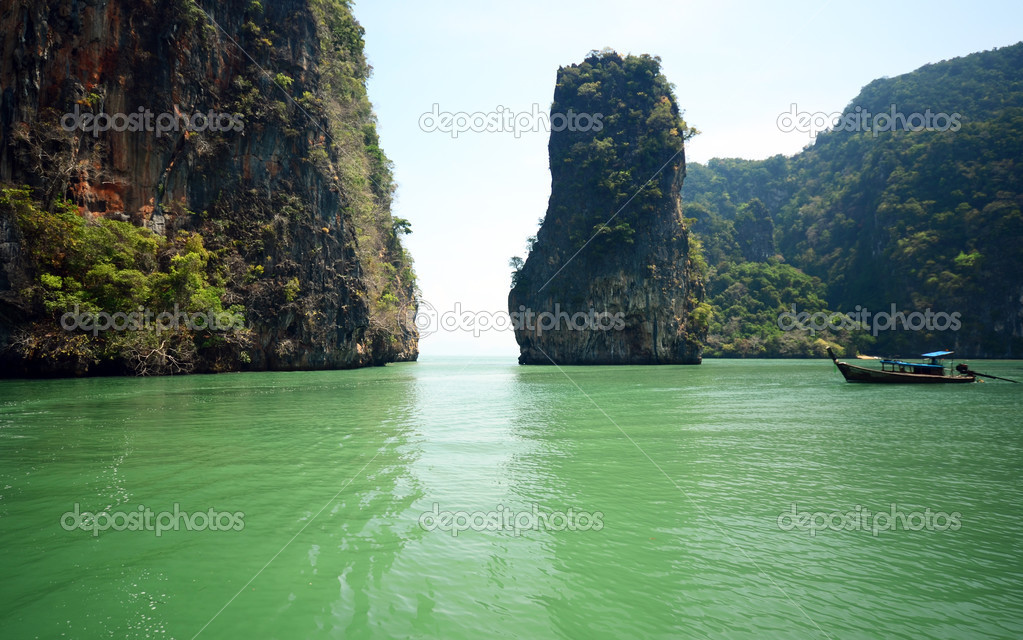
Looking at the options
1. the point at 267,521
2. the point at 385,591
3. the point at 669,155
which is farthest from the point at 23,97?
the point at 669,155

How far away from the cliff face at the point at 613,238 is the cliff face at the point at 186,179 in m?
20.3

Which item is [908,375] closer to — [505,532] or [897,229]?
[505,532]

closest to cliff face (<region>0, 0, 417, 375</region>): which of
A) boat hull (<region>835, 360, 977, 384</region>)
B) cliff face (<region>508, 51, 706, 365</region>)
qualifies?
cliff face (<region>508, 51, 706, 365</region>)

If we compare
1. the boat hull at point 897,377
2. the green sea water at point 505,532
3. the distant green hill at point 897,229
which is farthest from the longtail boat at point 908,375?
the distant green hill at point 897,229

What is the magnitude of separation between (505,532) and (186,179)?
31.8 m

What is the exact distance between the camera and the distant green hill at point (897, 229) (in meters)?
57.1

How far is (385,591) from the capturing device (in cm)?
389

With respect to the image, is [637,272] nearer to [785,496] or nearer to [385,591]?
[785,496]

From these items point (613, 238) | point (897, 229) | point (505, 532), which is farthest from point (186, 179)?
point (897, 229)

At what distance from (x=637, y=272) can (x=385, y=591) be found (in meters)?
47.7

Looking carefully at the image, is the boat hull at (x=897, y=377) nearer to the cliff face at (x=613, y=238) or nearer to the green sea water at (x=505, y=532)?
the green sea water at (x=505, y=532)

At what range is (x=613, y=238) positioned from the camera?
48.9 metres

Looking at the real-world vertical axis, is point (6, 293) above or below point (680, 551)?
above

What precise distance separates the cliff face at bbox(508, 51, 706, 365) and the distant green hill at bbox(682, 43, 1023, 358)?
28416 mm
